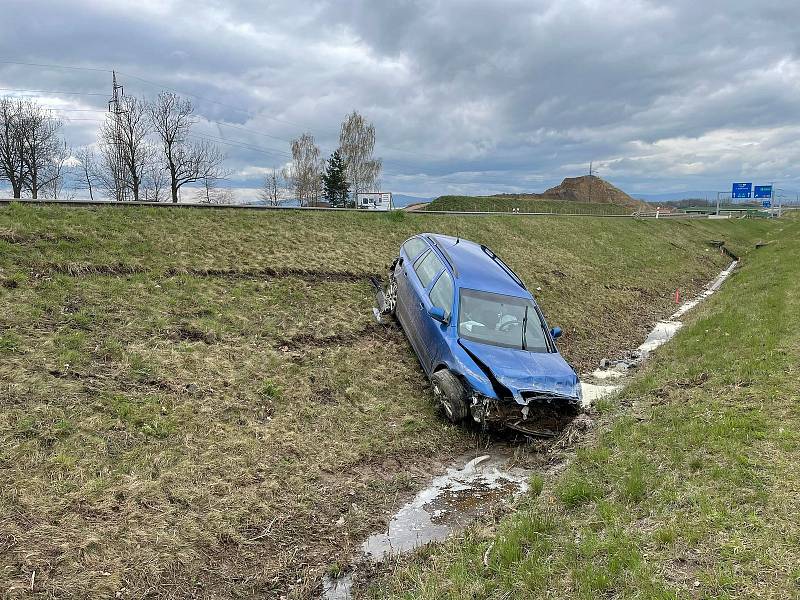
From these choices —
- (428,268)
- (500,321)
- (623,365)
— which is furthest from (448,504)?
(623,365)

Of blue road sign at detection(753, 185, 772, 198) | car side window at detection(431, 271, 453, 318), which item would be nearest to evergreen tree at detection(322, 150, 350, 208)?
car side window at detection(431, 271, 453, 318)

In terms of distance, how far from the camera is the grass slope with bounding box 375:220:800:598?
3.31m

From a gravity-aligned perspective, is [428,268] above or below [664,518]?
above

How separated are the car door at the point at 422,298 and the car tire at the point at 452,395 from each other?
882mm

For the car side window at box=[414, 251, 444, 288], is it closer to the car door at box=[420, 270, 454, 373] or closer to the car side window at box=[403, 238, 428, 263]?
the car door at box=[420, 270, 454, 373]

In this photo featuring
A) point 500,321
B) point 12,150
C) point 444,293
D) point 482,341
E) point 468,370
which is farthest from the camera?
point 12,150

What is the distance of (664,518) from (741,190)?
9007cm

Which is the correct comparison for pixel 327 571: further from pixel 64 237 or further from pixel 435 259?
pixel 64 237

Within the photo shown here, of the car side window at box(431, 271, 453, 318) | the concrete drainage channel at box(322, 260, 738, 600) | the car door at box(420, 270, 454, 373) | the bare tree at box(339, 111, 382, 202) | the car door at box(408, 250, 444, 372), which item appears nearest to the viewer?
the concrete drainage channel at box(322, 260, 738, 600)

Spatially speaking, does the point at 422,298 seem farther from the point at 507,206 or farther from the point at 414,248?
the point at 507,206

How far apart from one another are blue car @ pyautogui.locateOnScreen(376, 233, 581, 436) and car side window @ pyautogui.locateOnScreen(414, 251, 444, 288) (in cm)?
3

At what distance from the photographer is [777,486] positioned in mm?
4043

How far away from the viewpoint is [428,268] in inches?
360

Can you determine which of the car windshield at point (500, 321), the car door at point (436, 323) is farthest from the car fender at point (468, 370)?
the car windshield at point (500, 321)
